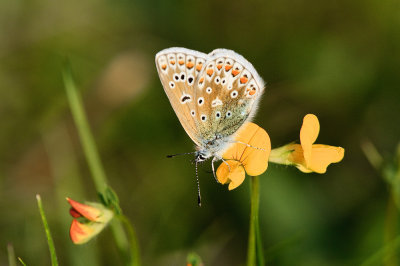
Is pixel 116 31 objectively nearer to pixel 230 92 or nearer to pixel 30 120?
pixel 30 120

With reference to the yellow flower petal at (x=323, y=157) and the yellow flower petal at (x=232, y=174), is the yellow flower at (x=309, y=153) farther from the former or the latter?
the yellow flower petal at (x=232, y=174)

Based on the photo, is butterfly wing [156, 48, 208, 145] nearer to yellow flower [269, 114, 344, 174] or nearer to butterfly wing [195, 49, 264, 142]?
butterfly wing [195, 49, 264, 142]

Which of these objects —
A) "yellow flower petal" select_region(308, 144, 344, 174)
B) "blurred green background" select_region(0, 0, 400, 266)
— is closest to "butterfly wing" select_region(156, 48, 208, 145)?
"yellow flower petal" select_region(308, 144, 344, 174)

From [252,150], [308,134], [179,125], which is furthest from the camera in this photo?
[179,125]

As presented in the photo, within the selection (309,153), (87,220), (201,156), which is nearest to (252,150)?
(309,153)

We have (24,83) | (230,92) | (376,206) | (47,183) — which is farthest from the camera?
(24,83)

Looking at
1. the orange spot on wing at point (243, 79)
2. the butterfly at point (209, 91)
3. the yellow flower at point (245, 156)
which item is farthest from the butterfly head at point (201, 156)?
the orange spot on wing at point (243, 79)

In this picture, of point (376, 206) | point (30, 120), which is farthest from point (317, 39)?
point (30, 120)

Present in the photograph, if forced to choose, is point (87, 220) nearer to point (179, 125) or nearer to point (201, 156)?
point (201, 156)
